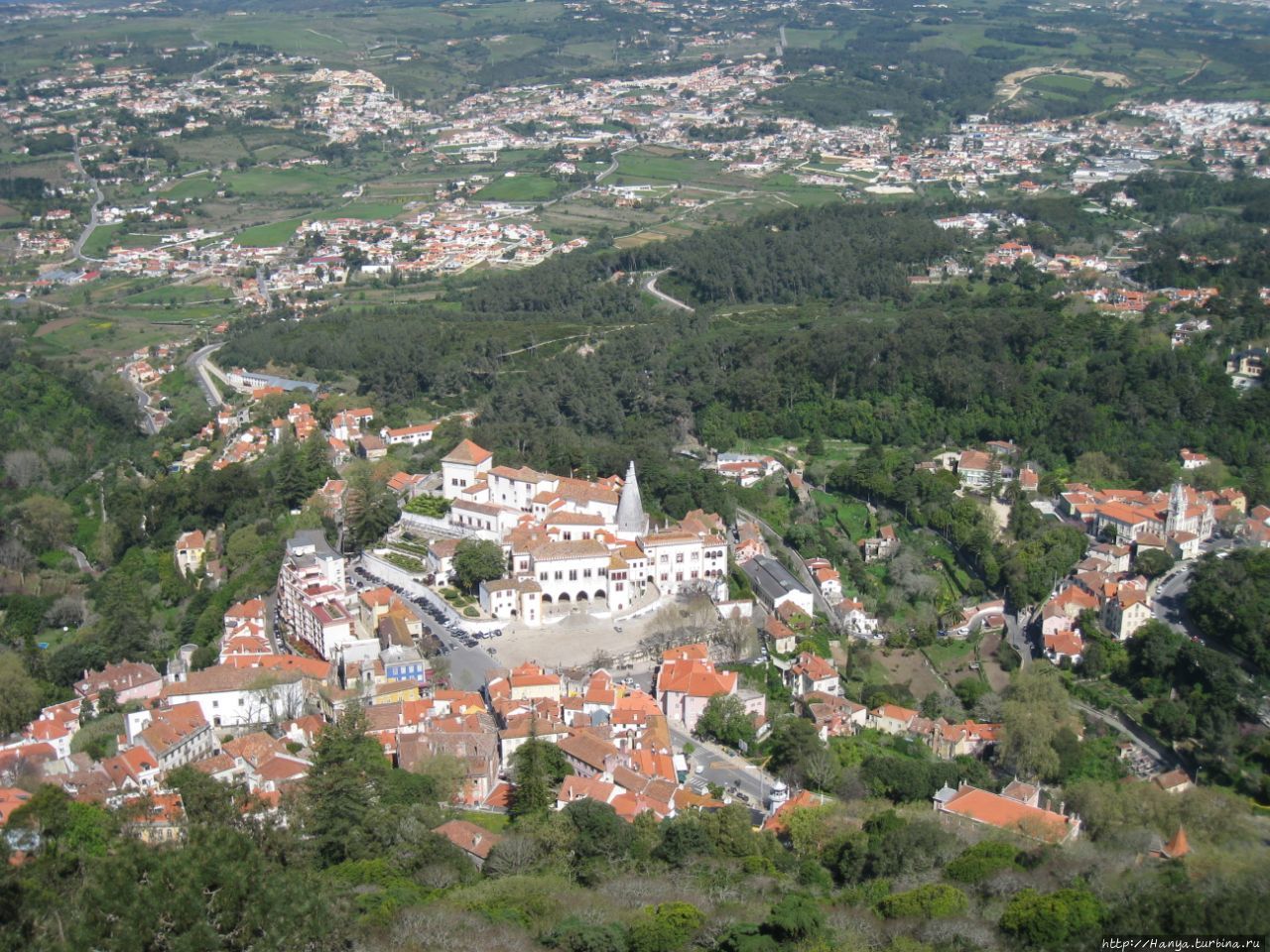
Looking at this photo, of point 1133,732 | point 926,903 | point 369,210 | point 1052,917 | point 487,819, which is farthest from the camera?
point 369,210

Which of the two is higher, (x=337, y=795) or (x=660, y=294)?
(x=337, y=795)

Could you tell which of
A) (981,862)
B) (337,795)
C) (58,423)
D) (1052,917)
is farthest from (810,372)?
(1052,917)

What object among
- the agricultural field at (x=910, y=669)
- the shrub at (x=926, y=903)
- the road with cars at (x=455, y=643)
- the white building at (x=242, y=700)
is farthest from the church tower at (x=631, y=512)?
the shrub at (x=926, y=903)

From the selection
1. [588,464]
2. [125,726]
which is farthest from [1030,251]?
[125,726]

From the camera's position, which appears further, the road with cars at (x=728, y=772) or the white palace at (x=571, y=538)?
the white palace at (x=571, y=538)

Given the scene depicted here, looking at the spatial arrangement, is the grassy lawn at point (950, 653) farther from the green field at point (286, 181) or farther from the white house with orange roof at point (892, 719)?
the green field at point (286, 181)

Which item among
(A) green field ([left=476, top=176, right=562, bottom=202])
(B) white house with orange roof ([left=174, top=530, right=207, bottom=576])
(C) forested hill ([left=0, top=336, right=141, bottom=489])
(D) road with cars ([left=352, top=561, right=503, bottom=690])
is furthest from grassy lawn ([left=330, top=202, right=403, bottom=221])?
(D) road with cars ([left=352, top=561, right=503, bottom=690])

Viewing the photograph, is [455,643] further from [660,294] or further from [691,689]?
[660,294]
